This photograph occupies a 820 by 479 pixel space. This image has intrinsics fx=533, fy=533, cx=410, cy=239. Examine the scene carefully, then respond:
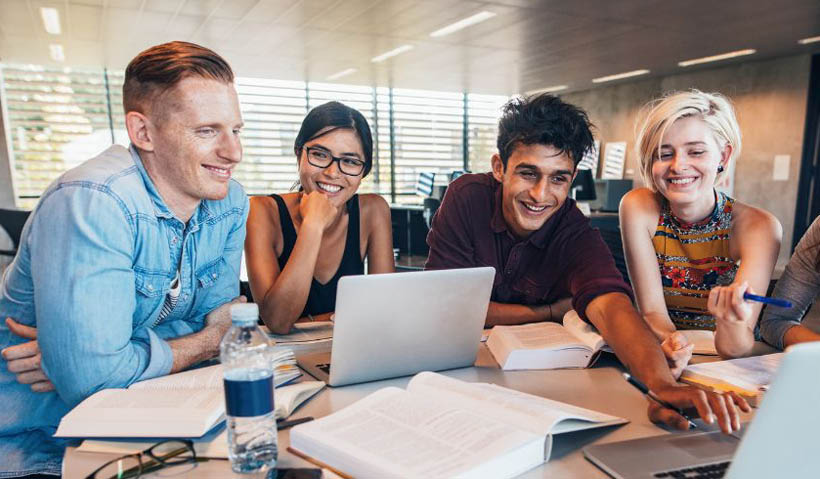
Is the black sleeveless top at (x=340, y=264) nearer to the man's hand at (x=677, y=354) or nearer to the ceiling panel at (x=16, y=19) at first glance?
the man's hand at (x=677, y=354)

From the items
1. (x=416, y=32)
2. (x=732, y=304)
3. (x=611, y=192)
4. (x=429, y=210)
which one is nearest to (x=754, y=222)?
(x=732, y=304)

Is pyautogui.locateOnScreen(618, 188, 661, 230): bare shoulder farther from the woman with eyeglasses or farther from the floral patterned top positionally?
the woman with eyeglasses

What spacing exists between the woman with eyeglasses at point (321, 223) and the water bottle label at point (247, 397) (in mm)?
915

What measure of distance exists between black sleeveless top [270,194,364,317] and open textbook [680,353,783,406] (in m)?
1.16

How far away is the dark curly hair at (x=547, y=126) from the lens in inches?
67.0

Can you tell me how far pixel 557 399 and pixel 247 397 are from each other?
0.64 meters

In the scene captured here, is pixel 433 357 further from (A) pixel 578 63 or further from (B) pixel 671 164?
(A) pixel 578 63

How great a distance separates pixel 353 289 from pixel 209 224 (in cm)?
60

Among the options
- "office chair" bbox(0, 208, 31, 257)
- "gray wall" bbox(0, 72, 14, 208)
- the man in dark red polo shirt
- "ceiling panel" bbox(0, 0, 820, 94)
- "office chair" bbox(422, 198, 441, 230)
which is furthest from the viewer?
"gray wall" bbox(0, 72, 14, 208)

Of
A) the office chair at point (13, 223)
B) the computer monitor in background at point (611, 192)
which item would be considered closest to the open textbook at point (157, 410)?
the office chair at point (13, 223)

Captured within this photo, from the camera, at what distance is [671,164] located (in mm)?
1712

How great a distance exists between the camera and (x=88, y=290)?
3.51 feet

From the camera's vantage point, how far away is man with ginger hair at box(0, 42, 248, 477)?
1.08 m

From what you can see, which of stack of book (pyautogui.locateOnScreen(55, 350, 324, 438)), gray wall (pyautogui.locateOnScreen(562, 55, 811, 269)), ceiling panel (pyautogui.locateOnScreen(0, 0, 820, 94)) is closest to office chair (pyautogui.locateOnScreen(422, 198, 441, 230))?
ceiling panel (pyautogui.locateOnScreen(0, 0, 820, 94))
